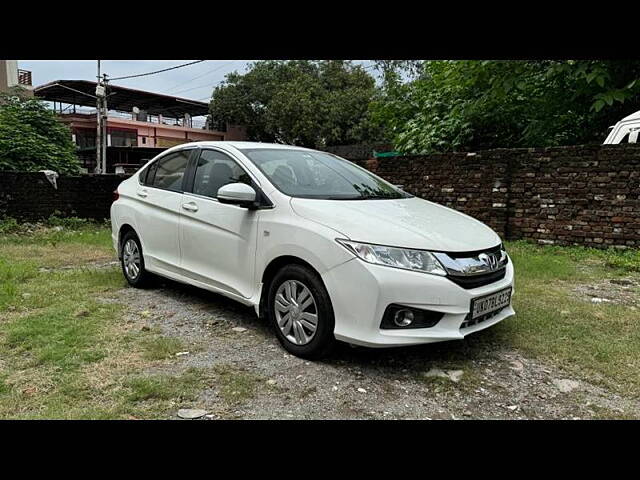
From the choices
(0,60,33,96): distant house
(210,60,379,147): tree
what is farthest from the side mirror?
(210,60,379,147): tree

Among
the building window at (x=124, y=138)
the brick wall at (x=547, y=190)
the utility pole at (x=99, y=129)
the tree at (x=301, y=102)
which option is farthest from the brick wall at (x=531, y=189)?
the building window at (x=124, y=138)

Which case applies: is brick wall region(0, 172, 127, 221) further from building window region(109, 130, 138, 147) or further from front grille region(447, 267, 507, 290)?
building window region(109, 130, 138, 147)

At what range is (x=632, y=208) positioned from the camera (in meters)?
6.29

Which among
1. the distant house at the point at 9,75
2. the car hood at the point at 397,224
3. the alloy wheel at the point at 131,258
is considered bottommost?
the alloy wheel at the point at 131,258

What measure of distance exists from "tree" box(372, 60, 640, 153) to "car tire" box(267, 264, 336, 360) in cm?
561

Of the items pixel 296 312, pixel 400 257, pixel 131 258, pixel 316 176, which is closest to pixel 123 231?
pixel 131 258

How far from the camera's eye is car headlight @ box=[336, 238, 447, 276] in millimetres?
2785

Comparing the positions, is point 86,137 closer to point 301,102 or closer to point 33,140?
point 301,102

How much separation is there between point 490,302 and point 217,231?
204 centimetres

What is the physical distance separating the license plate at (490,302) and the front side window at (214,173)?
1.87m

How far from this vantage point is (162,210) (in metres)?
4.36

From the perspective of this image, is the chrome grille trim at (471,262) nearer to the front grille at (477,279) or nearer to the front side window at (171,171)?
the front grille at (477,279)

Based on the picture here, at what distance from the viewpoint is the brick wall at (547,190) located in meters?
6.38
